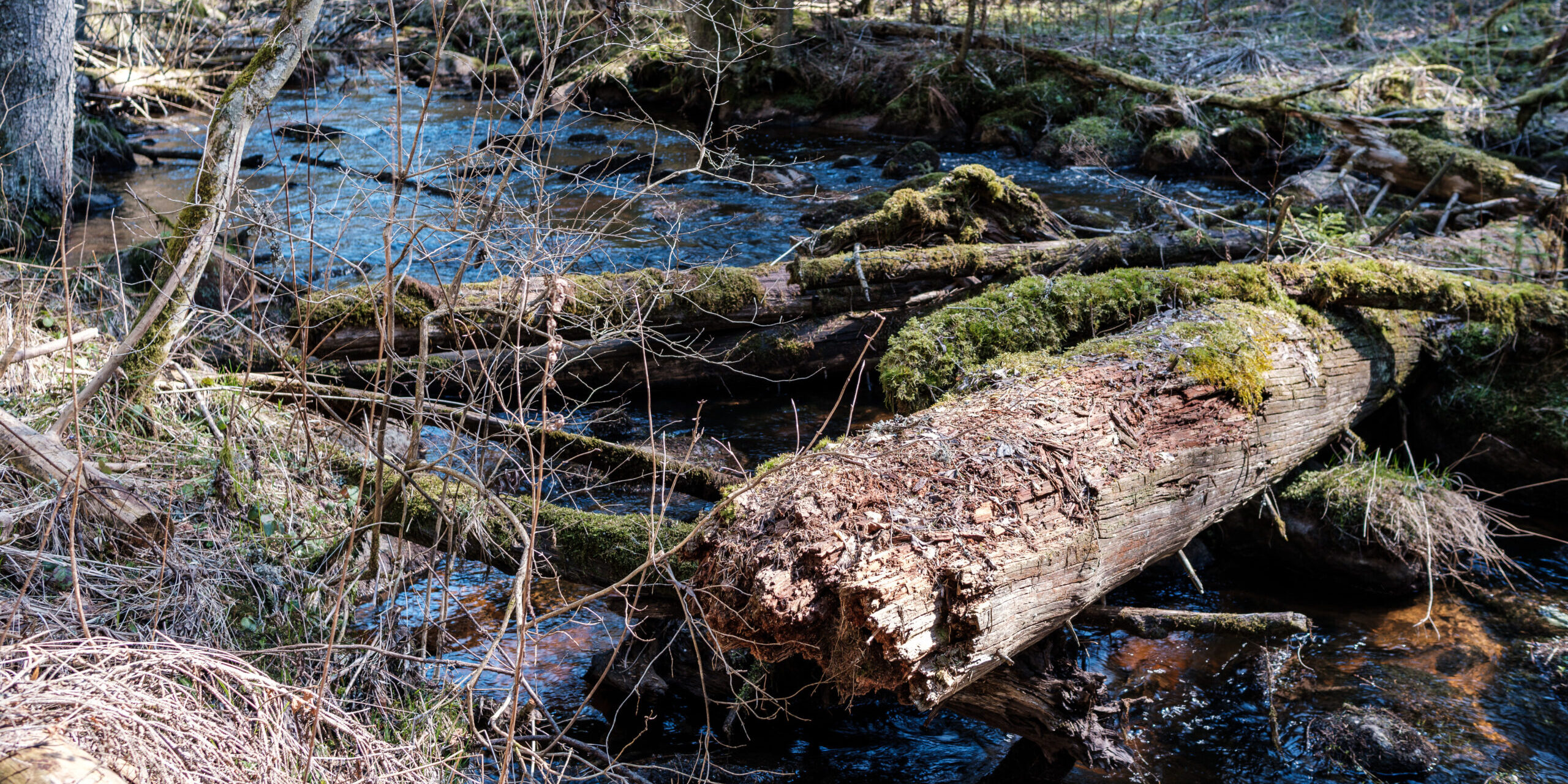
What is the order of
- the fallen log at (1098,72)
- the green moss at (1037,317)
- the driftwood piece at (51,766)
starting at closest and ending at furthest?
the driftwood piece at (51,766), the green moss at (1037,317), the fallen log at (1098,72)

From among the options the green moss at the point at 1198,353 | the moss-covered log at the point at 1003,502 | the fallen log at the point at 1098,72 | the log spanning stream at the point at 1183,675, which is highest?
the fallen log at the point at 1098,72

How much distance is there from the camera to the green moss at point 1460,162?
7852 mm

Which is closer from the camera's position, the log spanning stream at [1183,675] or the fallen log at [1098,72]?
the log spanning stream at [1183,675]

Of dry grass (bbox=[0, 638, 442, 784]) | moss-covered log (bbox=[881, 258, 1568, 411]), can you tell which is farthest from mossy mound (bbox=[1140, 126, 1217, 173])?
dry grass (bbox=[0, 638, 442, 784])

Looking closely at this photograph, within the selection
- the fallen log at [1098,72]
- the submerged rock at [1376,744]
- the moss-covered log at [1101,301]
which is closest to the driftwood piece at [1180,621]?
the submerged rock at [1376,744]

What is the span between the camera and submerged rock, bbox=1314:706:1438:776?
3.83 meters

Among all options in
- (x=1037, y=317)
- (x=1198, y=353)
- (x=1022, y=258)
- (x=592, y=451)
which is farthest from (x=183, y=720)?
(x=1022, y=258)

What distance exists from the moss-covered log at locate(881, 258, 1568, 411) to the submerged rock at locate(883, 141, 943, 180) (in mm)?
6049

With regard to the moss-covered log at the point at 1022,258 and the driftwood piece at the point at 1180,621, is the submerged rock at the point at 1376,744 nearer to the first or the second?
the driftwood piece at the point at 1180,621

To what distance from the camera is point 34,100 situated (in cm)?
758

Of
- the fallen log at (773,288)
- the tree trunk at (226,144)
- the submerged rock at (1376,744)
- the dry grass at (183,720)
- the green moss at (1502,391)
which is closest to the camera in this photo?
the dry grass at (183,720)

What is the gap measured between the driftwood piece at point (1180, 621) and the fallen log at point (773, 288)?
10.0ft

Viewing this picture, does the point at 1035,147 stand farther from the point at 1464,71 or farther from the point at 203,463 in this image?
the point at 203,463

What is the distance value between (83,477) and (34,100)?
587 cm
